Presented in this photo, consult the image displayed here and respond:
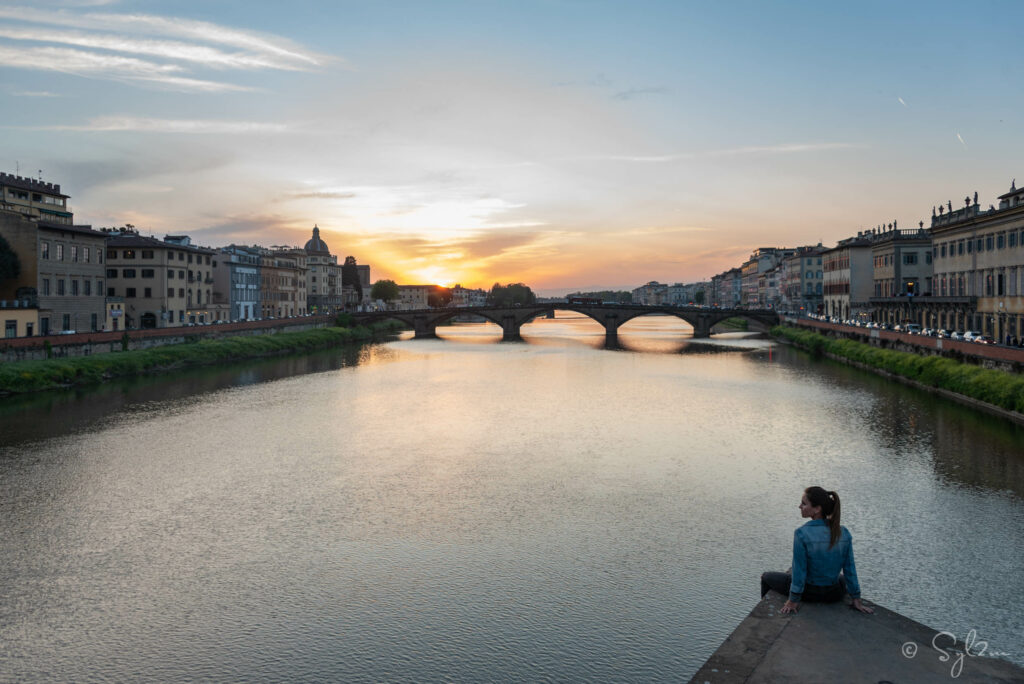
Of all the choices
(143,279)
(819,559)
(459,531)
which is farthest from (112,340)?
(819,559)

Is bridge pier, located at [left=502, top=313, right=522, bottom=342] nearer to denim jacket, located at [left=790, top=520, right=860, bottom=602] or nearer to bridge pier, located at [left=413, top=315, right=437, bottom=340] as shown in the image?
bridge pier, located at [left=413, top=315, right=437, bottom=340]

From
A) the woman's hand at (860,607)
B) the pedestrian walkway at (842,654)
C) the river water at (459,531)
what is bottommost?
the river water at (459,531)

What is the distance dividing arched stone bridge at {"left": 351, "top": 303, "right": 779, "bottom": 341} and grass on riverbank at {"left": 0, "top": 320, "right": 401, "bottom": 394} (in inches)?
1079

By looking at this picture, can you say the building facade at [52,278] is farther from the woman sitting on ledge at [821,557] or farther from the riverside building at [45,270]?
the woman sitting on ledge at [821,557]

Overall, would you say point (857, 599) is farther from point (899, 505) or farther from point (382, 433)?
point (382, 433)

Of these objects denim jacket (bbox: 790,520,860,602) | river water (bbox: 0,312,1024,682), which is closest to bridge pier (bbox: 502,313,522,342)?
river water (bbox: 0,312,1024,682)

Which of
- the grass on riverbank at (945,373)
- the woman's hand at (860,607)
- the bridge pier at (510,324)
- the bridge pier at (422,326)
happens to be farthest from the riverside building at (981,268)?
the bridge pier at (422,326)

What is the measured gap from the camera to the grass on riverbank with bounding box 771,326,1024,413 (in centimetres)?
3934

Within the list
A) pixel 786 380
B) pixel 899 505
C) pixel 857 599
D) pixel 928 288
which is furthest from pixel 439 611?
pixel 928 288

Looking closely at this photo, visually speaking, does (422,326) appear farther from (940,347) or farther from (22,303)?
(940,347)

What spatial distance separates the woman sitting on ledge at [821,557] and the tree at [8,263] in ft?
220

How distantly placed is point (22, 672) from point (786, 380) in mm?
55154

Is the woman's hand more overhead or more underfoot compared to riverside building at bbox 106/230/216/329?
more underfoot

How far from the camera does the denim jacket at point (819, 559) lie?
9.81m
